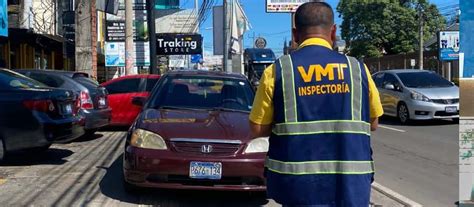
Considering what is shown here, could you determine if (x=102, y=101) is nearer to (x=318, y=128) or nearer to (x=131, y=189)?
(x=131, y=189)

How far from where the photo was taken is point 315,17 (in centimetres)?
285

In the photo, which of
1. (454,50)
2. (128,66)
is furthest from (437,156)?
(454,50)

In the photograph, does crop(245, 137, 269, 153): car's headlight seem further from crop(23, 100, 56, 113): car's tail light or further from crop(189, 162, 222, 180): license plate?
crop(23, 100, 56, 113): car's tail light

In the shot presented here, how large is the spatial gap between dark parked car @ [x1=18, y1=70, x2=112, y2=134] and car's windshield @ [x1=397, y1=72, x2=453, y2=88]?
8.30 metres

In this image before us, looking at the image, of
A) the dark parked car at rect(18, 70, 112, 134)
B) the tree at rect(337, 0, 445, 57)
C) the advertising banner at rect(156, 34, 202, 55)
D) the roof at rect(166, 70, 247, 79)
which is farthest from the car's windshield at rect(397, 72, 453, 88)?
the tree at rect(337, 0, 445, 57)

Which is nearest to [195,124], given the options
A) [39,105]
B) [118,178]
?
[118,178]

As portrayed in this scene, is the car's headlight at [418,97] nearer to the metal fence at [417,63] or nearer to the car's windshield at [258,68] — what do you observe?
the metal fence at [417,63]

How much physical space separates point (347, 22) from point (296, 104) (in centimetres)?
6304

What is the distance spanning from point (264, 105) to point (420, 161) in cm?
695

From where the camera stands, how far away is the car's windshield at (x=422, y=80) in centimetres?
1512

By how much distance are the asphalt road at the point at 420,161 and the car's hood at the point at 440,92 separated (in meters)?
0.73

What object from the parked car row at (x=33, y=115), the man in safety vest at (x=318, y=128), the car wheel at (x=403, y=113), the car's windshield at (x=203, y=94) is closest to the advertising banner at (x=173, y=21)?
the car wheel at (x=403, y=113)

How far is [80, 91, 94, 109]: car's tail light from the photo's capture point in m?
10.5

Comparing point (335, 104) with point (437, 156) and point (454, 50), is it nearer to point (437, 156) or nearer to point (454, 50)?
point (437, 156)
